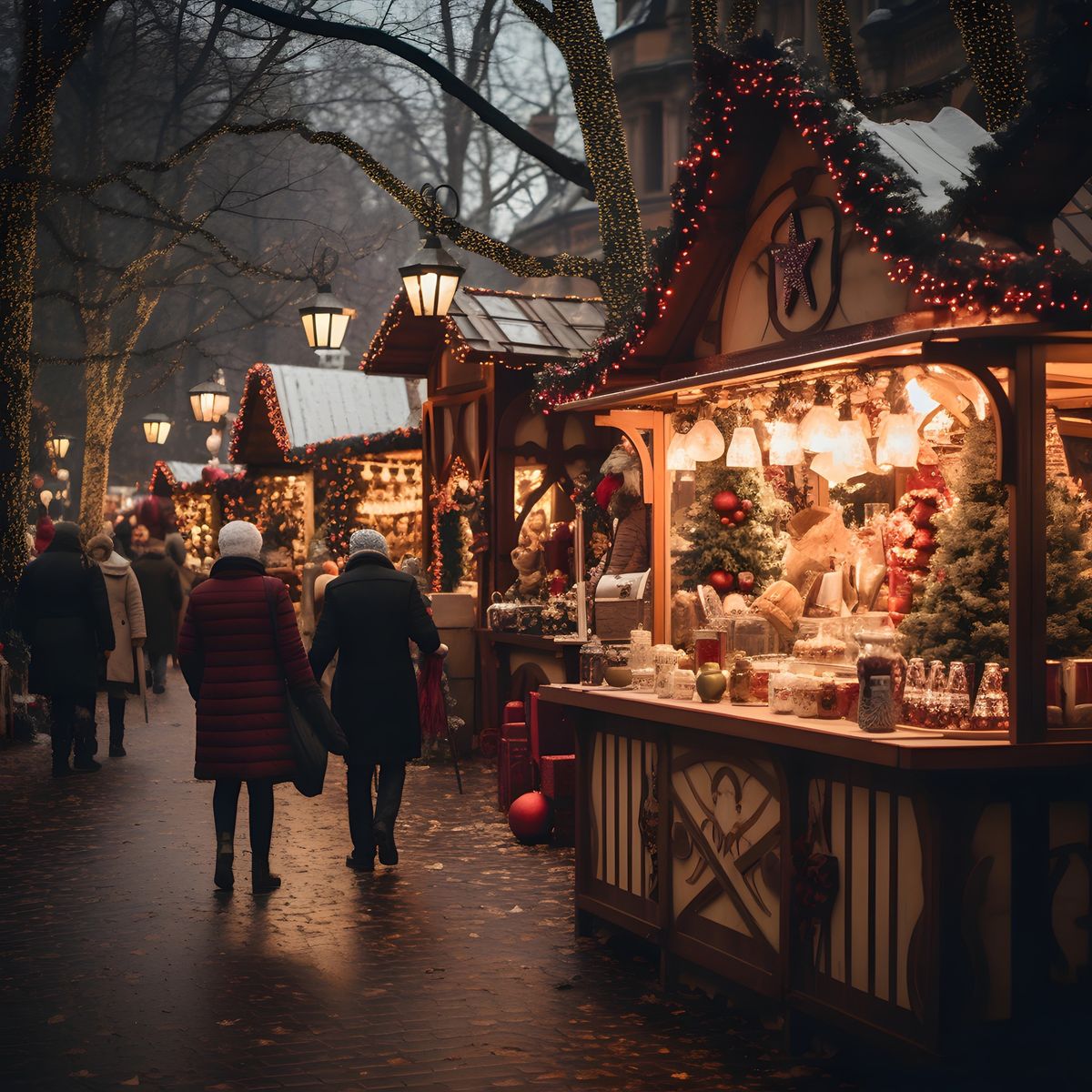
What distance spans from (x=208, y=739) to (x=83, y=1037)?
2506 millimetres

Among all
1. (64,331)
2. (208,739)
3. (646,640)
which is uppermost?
(64,331)

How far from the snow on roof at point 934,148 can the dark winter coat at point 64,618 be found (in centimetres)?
788

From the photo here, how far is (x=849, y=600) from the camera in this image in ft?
25.8

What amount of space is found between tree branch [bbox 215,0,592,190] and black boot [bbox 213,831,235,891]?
24.9 feet

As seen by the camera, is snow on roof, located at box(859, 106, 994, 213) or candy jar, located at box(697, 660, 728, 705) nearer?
snow on roof, located at box(859, 106, 994, 213)

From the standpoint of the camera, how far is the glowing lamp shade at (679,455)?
8305 millimetres

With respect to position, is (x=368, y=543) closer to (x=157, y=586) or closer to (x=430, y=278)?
(x=430, y=278)

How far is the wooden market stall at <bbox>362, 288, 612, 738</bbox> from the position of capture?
565 inches

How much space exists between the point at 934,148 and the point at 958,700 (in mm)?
2951

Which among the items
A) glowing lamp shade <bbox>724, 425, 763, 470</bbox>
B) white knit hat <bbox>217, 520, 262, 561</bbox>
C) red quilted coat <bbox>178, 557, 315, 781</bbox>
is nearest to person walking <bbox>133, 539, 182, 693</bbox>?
white knit hat <bbox>217, 520, 262, 561</bbox>

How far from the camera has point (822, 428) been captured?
7.36 metres

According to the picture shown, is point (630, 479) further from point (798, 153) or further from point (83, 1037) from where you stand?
point (83, 1037)

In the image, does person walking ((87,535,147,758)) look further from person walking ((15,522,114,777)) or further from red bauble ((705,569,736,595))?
red bauble ((705,569,736,595))

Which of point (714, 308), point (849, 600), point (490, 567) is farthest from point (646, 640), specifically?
point (490, 567)
